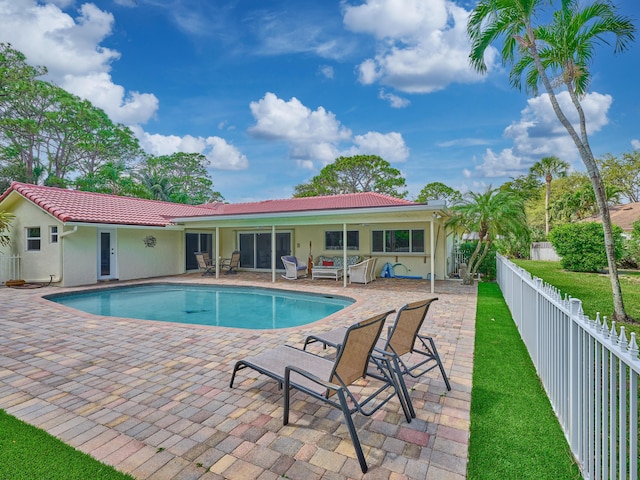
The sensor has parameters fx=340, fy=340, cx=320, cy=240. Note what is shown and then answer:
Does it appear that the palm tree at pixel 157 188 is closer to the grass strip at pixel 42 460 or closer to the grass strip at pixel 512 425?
the grass strip at pixel 42 460

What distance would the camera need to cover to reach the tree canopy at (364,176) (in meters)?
34.9

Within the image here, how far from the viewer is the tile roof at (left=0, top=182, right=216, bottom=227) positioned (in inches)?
512

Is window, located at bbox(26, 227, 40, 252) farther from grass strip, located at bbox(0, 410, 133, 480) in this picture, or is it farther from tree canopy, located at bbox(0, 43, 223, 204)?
tree canopy, located at bbox(0, 43, 223, 204)

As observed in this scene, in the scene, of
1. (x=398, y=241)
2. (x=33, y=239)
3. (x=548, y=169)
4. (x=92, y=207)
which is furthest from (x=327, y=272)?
(x=548, y=169)

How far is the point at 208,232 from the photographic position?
1884cm

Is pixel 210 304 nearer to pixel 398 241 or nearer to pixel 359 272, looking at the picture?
pixel 359 272

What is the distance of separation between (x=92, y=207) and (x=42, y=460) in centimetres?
1479

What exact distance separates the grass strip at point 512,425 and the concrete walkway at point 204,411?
5.6 inches

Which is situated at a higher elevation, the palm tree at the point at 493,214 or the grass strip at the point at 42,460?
the palm tree at the point at 493,214

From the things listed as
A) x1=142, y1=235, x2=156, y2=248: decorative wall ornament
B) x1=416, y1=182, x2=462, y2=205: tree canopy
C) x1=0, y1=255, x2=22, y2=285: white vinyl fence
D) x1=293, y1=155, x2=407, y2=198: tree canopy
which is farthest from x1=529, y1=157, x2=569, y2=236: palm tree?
x1=0, y1=255, x2=22, y2=285: white vinyl fence

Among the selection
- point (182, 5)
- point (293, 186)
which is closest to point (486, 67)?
point (182, 5)

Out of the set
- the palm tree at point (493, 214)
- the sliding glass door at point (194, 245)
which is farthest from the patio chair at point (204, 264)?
the palm tree at point (493, 214)

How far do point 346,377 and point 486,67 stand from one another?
10.0 metres

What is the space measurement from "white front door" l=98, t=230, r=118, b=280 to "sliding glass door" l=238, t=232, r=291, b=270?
6266mm
